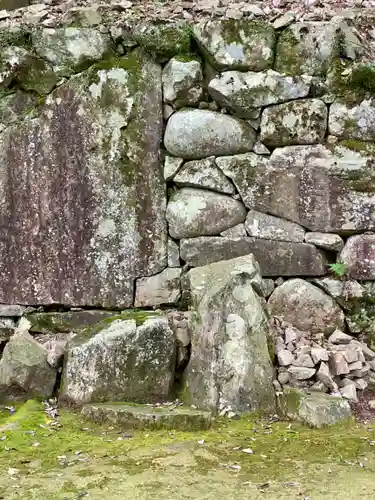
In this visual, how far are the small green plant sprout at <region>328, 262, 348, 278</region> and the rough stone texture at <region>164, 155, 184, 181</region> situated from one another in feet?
5.26

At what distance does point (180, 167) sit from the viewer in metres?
5.21

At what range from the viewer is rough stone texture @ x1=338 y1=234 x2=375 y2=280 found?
16.5 feet

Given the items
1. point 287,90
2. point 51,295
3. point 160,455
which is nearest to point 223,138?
point 287,90

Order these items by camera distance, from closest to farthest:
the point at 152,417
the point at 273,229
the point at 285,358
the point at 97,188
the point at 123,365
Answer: the point at 152,417 → the point at 123,365 → the point at 285,358 → the point at 273,229 → the point at 97,188

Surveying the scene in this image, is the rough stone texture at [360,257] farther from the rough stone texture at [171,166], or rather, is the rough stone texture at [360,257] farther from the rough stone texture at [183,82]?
the rough stone texture at [183,82]

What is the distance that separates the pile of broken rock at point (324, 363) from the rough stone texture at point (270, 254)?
0.54m

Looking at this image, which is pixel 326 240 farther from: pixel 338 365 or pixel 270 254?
pixel 338 365

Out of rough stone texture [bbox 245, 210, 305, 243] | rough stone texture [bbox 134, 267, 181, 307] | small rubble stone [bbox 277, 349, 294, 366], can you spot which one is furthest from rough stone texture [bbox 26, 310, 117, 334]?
small rubble stone [bbox 277, 349, 294, 366]

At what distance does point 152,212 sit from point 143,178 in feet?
1.04

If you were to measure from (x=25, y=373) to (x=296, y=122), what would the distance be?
3083 millimetres

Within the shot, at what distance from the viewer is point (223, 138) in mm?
5113

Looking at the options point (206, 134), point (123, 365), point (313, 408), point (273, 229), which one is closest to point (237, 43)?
point (206, 134)

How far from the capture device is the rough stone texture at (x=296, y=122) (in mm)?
5043

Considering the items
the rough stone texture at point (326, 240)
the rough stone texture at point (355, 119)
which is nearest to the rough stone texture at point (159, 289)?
the rough stone texture at point (326, 240)
